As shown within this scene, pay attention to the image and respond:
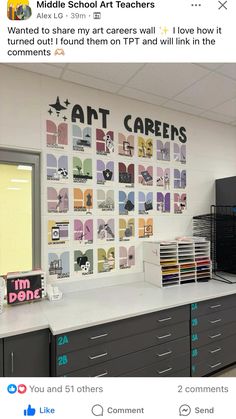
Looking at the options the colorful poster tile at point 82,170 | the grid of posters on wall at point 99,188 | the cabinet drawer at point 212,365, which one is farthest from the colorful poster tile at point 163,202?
the cabinet drawer at point 212,365

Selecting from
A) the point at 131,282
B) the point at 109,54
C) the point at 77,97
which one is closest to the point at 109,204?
the point at 131,282

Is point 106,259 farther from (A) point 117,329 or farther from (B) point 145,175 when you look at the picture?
(B) point 145,175

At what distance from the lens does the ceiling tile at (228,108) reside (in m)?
2.51

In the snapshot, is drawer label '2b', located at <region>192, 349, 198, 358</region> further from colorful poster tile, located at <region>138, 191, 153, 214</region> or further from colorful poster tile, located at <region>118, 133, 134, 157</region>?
colorful poster tile, located at <region>118, 133, 134, 157</region>

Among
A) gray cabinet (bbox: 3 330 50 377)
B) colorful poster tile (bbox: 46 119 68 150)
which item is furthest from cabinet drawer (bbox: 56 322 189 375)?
colorful poster tile (bbox: 46 119 68 150)

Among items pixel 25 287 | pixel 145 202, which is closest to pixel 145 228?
pixel 145 202

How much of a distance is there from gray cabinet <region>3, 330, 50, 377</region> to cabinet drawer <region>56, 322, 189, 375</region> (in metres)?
0.11

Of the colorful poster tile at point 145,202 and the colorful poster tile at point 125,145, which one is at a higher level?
the colorful poster tile at point 125,145

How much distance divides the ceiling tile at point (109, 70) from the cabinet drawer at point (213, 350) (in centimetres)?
231

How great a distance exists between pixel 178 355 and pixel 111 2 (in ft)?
7.57

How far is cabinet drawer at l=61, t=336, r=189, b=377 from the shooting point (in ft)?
4.77

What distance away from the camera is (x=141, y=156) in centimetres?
242
